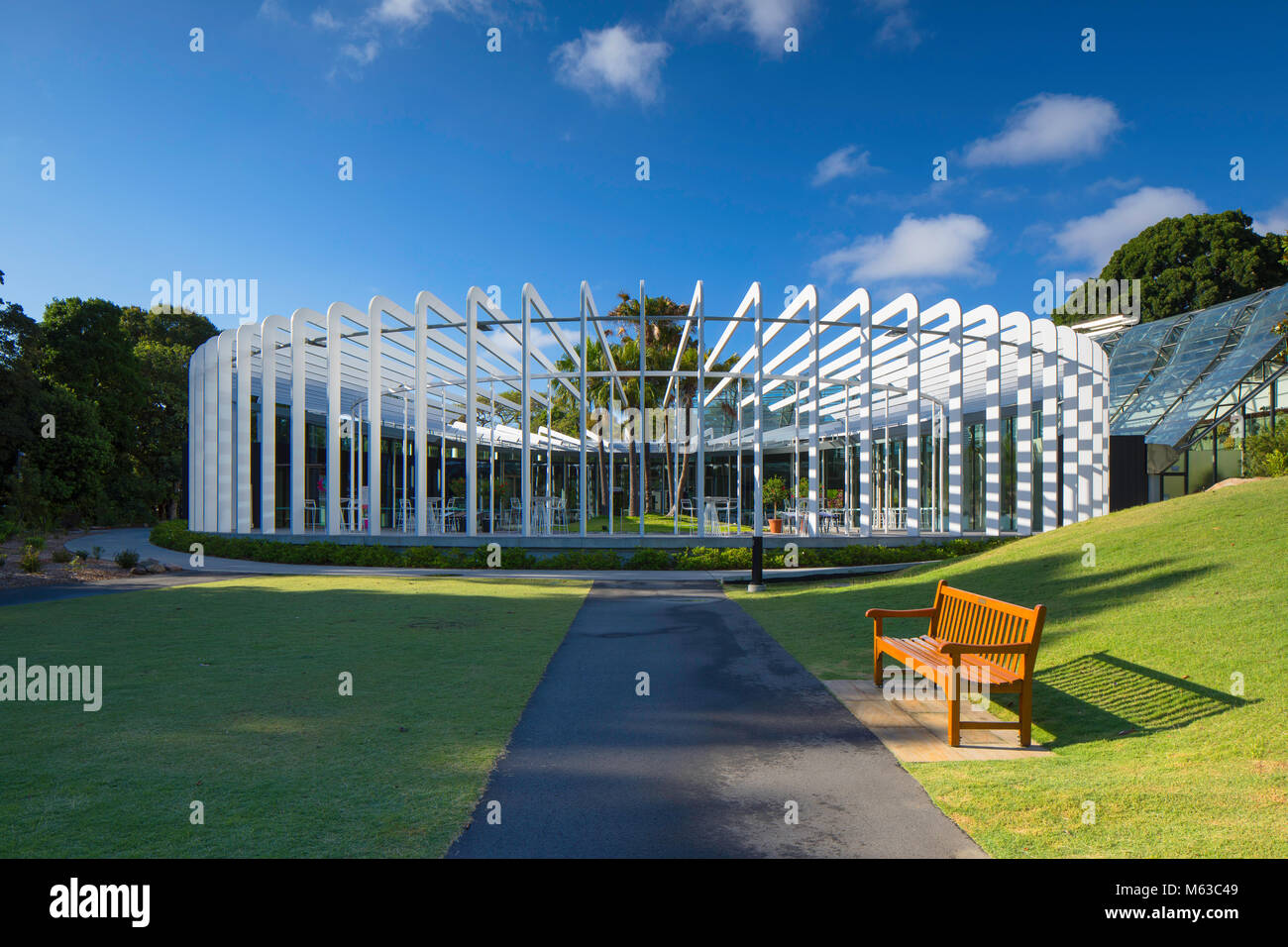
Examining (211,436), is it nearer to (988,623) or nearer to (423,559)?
(423,559)

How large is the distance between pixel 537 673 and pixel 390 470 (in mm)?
28762

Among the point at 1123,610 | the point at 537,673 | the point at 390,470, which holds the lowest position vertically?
the point at 537,673

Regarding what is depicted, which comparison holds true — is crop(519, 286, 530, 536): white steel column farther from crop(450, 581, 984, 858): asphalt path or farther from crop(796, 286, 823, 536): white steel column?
crop(450, 581, 984, 858): asphalt path

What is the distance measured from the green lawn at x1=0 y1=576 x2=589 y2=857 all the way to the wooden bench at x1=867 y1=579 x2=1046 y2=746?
3.16 meters

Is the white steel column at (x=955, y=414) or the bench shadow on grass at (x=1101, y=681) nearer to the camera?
the bench shadow on grass at (x=1101, y=681)

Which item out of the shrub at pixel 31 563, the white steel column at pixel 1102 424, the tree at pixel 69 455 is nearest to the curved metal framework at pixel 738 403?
the white steel column at pixel 1102 424

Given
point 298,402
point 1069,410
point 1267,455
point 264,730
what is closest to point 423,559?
point 298,402

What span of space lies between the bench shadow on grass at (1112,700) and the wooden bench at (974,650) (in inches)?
11.4

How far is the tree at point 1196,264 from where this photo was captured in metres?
41.3

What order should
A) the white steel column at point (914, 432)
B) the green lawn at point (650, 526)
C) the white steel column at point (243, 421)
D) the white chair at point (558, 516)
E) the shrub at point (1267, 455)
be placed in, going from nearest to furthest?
the shrub at point (1267, 455) < the white steel column at point (914, 432) < the white steel column at point (243, 421) < the white chair at point (558, 516) < the green lawn at point (650, 526)

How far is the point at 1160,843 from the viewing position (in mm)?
3371

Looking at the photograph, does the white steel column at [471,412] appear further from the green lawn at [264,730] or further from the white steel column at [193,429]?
the white steel column at [193,429]

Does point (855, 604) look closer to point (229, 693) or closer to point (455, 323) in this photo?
point (229, 693)
